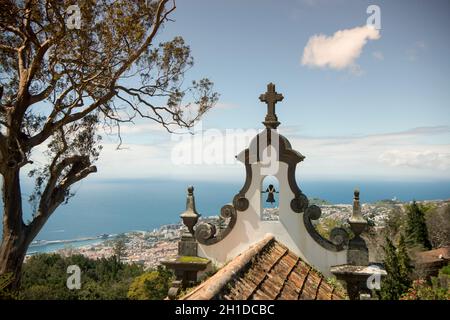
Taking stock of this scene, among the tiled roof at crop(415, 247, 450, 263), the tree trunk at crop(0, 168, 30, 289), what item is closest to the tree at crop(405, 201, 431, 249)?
the tiled roof at crop(415, 247, 450, 263)

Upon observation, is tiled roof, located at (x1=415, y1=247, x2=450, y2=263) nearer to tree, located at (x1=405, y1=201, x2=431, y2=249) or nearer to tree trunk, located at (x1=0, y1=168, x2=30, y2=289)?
tree, located at (x1=405, y1=201, x2=431, y2=249)

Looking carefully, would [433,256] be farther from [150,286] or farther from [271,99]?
[271,99]

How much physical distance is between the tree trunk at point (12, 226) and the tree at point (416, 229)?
36347mm

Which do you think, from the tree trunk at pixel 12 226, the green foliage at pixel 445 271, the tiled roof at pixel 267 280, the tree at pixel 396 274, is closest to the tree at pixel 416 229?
the green foliage at pixel 445 271

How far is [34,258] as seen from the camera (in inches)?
1544

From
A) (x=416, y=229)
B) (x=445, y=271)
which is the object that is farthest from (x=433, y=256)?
(x=416, y=229)

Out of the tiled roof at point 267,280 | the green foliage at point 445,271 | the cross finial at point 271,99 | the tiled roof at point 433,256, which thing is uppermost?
the cross finial at point 271,99

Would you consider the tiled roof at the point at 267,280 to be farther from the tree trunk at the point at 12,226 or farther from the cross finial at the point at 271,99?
the tree trunk at the point at 12,226

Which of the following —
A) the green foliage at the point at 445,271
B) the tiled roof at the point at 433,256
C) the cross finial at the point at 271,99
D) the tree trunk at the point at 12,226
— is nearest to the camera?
the cross finial at the point at 271,99

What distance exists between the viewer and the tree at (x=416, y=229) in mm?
37062

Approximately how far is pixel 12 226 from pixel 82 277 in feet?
110
